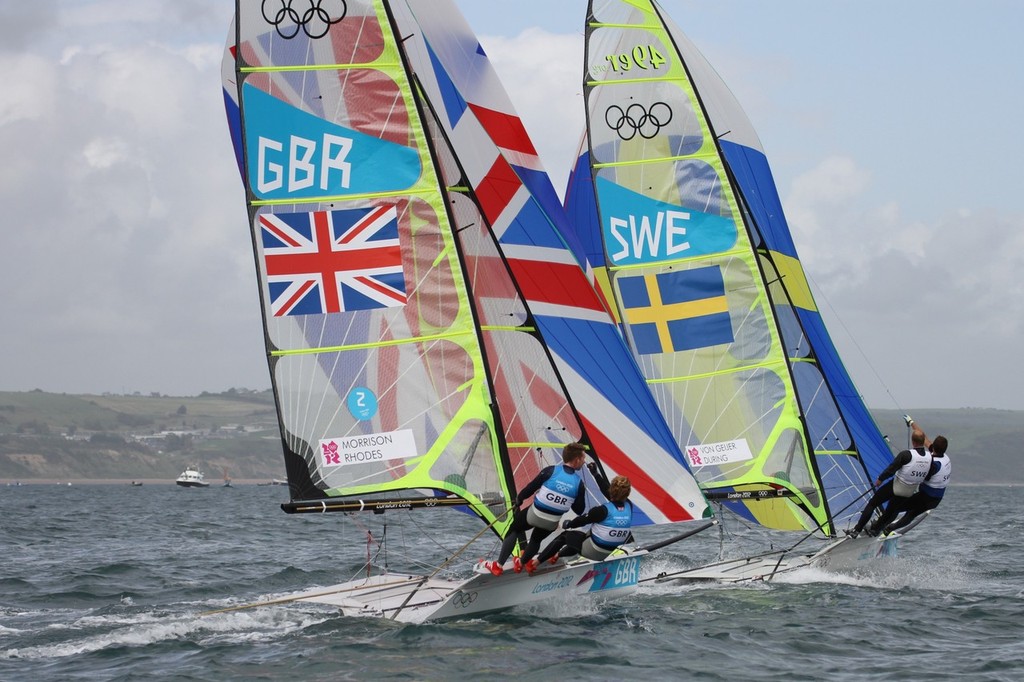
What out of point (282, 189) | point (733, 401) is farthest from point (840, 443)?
point (282, 189)

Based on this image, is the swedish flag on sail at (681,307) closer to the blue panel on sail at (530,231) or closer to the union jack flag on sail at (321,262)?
the blue panel on sail at (530,231)

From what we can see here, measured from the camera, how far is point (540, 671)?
9625 millimetres

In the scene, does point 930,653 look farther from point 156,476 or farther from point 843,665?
point 156,476

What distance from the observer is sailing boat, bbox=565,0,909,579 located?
1642cm

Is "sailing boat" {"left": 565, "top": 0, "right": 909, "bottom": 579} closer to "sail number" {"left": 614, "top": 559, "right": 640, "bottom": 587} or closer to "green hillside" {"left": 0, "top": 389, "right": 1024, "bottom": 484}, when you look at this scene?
"sail number" {"left": 614, "top": 559, "right": 640, "bottom": 587}

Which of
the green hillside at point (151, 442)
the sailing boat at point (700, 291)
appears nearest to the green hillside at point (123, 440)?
the green hillside at point (151, 442)

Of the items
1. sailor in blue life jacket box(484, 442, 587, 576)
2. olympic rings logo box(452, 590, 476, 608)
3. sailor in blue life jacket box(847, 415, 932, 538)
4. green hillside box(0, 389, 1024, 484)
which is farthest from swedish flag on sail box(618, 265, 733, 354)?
green hillside box(0, 389, 1024, 484)

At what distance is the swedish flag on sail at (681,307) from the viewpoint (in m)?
16.6

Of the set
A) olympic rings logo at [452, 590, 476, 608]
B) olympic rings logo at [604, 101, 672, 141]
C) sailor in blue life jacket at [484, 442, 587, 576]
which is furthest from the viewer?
olympic rings logo at [604, 101, 672, 141]

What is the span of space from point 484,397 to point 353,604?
2.28 m

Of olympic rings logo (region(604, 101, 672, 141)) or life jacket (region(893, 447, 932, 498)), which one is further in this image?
olympic rings logo (region(604, 101, 672, 141))

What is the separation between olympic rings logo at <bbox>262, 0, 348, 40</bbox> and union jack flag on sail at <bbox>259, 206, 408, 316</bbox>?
1.70 meters

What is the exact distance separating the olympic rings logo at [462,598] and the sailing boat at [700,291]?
538 cm

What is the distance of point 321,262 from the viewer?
1226 cm
